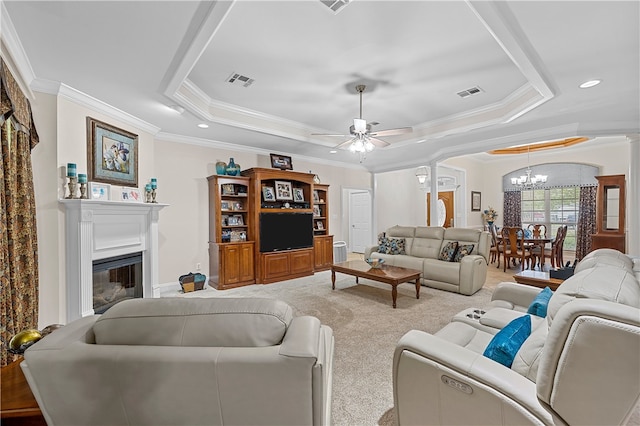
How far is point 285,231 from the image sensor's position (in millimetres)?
5598

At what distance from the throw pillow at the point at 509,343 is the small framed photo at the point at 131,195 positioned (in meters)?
4.31

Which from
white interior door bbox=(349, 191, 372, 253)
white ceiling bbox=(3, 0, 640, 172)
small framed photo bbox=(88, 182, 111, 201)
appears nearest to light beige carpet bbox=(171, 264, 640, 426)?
small framed photo bbox=(88, 182, 111, 201)

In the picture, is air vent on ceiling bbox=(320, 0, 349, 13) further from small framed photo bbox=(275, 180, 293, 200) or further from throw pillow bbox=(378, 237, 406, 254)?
throw pillow bbox=(378, 237, 406, 254)

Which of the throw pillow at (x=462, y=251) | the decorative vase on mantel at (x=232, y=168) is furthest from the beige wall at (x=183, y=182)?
the throw pillow at (x=462, y=251)

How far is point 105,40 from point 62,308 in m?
2.72

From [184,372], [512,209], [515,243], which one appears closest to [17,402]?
[184,372]

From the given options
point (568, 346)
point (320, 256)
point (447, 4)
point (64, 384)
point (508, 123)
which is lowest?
point (320, 256)

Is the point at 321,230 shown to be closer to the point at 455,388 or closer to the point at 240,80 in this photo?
the point at 240,80

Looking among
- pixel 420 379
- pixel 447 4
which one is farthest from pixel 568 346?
pixel 447 4

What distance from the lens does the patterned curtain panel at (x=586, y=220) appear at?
712cm

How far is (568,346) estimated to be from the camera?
1009 millimetres

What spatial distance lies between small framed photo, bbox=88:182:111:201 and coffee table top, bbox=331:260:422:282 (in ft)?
10.7

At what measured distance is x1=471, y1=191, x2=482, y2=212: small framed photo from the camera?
28.6ft

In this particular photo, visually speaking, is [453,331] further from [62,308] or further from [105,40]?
[62,308]
